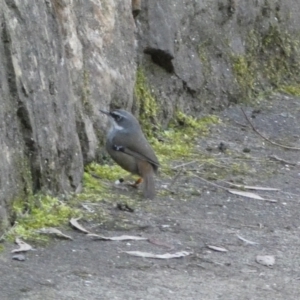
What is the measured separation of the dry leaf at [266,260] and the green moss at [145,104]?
3513 mm

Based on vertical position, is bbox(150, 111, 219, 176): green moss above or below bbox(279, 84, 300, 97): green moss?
below

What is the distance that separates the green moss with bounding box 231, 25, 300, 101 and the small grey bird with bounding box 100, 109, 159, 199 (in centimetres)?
353

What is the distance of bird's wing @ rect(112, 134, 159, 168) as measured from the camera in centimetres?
831

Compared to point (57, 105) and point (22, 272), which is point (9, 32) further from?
point (22, 272)

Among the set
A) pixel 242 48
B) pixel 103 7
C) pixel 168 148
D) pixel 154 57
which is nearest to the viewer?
pixel 103 7

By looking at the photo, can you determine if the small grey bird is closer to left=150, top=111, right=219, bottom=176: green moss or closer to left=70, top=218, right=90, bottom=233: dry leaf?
left=150, top=111, right=219, bottom=176: green moss

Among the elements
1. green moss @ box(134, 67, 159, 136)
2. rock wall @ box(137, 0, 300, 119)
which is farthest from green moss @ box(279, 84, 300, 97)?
green moss @ box(134, 67, 159, 136)

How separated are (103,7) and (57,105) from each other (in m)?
1.85

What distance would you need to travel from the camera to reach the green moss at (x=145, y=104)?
393 inches

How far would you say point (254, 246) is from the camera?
22.6ft

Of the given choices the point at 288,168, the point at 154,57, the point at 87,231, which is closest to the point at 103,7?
the point at 154,57

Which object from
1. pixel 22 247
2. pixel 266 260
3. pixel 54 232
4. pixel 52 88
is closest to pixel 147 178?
pixel 52 88

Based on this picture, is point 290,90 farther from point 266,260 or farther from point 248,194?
point 266,260

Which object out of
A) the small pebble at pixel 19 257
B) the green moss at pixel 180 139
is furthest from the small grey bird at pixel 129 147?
the small pebble at pixel 19 257
